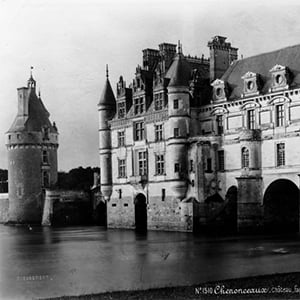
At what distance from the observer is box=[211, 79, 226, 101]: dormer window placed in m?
41.0

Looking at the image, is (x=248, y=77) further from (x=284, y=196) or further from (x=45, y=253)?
(x=45, y=253)

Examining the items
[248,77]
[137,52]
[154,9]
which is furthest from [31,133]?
[154,9]

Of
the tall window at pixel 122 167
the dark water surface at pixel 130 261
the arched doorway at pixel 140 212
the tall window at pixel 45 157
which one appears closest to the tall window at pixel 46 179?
the tall window at pixel 45 157

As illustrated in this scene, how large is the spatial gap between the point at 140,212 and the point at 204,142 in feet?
28.6

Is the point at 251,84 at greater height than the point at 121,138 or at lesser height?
greater

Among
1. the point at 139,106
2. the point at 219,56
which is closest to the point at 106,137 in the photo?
the point at 139,106

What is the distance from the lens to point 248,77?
39188 millimetres

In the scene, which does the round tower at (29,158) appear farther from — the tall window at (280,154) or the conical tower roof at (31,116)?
the tall window at (280,154)

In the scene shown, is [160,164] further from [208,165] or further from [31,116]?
[31,116]

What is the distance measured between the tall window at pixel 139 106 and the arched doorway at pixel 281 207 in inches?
454

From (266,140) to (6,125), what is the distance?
27.9 m

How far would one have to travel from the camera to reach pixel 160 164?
43406 millimetres

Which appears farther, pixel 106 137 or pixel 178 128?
pixel 106 137

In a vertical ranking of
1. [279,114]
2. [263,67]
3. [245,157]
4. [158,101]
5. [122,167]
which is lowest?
[122,167]
